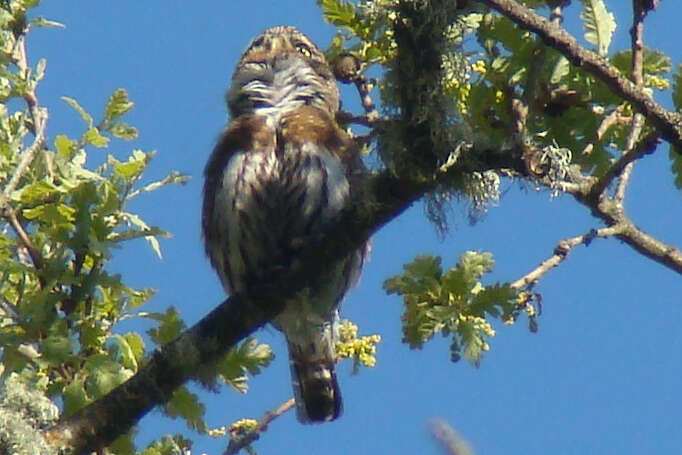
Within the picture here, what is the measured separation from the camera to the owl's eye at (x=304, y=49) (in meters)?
6.05

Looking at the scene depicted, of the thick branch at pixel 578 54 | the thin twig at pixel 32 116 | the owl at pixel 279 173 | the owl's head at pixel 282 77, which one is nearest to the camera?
the thick branch at pixel 578 54

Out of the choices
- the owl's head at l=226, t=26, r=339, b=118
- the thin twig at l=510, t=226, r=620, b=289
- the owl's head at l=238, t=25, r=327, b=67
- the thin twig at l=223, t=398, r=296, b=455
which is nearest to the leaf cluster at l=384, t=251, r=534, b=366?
the thin twig at l=510, t=226, r=620, b=289

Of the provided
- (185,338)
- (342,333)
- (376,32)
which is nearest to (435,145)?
(376,32)

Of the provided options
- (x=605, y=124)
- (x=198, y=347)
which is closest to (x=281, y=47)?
(x=605, y=124)

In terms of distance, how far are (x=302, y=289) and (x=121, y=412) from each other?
72 centimetres

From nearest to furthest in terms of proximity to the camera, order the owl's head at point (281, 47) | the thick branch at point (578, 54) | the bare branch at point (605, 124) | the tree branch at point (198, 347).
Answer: the thick branch at point (578, 54)
the tree branch at point (198, 347)
the bare branch at point (605, 124)
the owl's head at point (281, 47)

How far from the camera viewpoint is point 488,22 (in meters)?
4.71

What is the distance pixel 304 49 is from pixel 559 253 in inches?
81.7

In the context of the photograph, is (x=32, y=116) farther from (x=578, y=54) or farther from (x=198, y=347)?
(x=578, y=54)

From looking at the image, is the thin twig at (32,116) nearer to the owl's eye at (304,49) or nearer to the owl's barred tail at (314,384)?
the owl's eye at (304,49)

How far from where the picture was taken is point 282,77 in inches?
234

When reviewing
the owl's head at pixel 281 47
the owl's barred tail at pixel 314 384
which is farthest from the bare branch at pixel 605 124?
the owl's barred tail at pixel 314 384

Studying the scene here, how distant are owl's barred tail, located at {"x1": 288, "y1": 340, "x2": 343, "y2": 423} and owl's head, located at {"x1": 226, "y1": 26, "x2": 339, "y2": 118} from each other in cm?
128

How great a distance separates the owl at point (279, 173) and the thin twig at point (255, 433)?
0.39 meters
